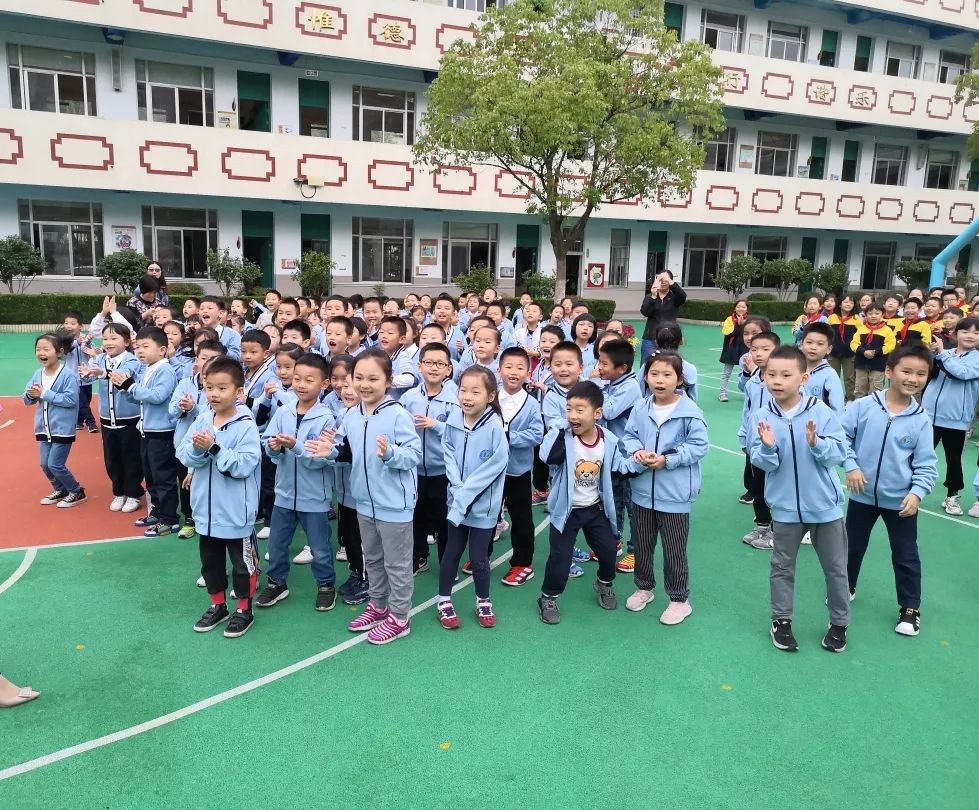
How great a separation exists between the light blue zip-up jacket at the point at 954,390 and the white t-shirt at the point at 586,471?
11.7ft

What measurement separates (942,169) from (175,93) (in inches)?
1023

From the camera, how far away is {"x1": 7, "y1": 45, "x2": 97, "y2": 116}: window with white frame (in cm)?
1678

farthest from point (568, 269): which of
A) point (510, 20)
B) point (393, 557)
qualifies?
point (393, 557)

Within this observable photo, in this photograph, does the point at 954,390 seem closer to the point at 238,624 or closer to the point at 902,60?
the point at 238,624

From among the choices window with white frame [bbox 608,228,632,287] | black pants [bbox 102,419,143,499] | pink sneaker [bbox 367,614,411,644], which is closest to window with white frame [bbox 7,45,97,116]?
black pants [bbox 102,419,143,499]

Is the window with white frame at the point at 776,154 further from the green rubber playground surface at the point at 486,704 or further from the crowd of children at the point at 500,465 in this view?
the green rubber playground surface at the point at 486,704

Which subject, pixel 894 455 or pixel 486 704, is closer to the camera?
pixel 486 704

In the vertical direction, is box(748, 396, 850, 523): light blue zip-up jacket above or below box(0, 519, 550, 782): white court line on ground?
above

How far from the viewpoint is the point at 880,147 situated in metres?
26.3

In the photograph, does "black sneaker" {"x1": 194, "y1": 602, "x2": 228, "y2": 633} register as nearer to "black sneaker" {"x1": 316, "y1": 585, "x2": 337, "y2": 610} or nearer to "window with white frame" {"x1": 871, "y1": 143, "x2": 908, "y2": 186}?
"black sneaker" {"x1": 316, "y1": 585, "x2": 337, "y2": 610}

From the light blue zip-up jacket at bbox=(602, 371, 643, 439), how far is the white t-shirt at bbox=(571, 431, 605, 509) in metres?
0.72

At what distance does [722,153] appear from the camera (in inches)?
955

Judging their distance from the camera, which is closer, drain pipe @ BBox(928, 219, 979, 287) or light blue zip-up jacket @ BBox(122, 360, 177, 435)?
light blue zip-up jacket @ BBox(122, 360, 177, 435)

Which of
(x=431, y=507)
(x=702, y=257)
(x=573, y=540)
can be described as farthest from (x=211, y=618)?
(x=702, y=257)
